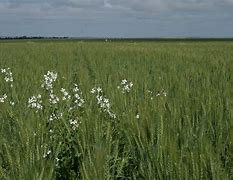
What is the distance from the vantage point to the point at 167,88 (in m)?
5.31

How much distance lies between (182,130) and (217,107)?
0.90 meters

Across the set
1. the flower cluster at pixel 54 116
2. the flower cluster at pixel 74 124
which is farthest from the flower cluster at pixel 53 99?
the flower cluster at pixel 74 124

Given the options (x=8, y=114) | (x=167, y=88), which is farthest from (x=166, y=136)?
(x=167, y=88)

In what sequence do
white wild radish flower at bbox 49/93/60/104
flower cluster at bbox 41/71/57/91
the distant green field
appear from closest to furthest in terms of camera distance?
the distant green field → white wild radish flower at bbox 49/93/60/104 → flower cluster at bbox 41/71/57/91

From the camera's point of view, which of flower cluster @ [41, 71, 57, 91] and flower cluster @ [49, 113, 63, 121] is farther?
flower cluster @ [41, 71, 57, 91]

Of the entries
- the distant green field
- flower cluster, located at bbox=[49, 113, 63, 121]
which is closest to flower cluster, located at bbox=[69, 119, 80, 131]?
the distant green field

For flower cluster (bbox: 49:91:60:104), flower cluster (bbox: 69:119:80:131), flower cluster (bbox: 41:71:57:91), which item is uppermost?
flower cluster (bbox: 41:71:57:91)

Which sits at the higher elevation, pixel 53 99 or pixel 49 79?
pixel 49 79

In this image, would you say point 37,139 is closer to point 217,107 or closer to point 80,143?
point 80,143

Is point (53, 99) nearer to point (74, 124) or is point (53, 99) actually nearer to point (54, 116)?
point (54, 116)

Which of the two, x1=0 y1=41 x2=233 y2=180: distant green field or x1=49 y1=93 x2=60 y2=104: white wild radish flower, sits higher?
x1=49 y1=93 x2=60 y2=104: white wild radish flower

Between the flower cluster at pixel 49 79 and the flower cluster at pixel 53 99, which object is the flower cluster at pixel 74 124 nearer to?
the flower cluster at pixel 53 99

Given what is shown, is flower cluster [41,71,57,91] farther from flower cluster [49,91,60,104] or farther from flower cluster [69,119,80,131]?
flower cluster [69,119,80,131]

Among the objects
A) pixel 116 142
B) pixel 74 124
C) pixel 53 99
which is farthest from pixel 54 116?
pixel 116 142
